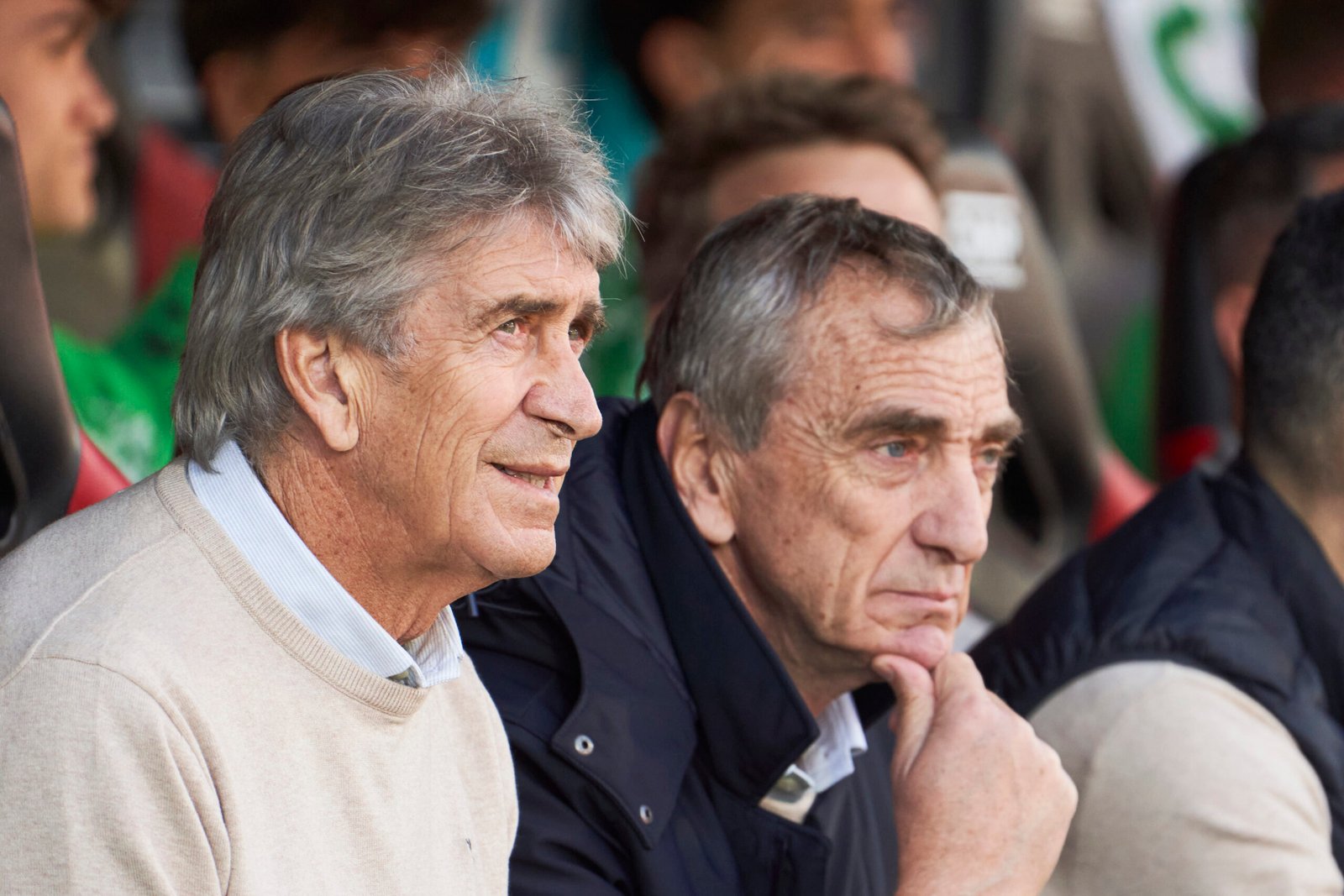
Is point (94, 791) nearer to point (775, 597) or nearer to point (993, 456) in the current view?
point (775, 597)

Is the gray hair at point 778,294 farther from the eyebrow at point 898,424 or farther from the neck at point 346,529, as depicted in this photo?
the neck at point 346,529

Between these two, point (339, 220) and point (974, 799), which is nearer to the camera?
point (339, 220)

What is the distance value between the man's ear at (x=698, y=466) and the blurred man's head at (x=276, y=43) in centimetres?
175

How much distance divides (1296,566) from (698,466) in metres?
1.00

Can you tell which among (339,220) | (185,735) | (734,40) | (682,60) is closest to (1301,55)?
(734,40)

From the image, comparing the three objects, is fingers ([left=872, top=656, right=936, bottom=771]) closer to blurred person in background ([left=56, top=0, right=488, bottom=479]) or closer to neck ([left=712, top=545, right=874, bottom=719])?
neck ([left=712, top=545, right=874, bottom=719])

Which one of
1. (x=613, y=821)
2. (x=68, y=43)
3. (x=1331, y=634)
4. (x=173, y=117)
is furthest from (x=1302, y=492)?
(x=173, y=117)

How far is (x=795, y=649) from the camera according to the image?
7.57 feet

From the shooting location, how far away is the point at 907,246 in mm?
2277

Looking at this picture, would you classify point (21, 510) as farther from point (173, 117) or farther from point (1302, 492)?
point (173, 117)

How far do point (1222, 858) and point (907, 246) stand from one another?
92 centimetres

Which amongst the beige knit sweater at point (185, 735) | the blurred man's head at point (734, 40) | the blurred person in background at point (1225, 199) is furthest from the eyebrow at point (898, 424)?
the blurred man's head at point (734, 40)

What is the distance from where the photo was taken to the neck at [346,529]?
167 centimetres

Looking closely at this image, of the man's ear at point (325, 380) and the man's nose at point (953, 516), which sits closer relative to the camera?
the man's ear at point (325, 380)
